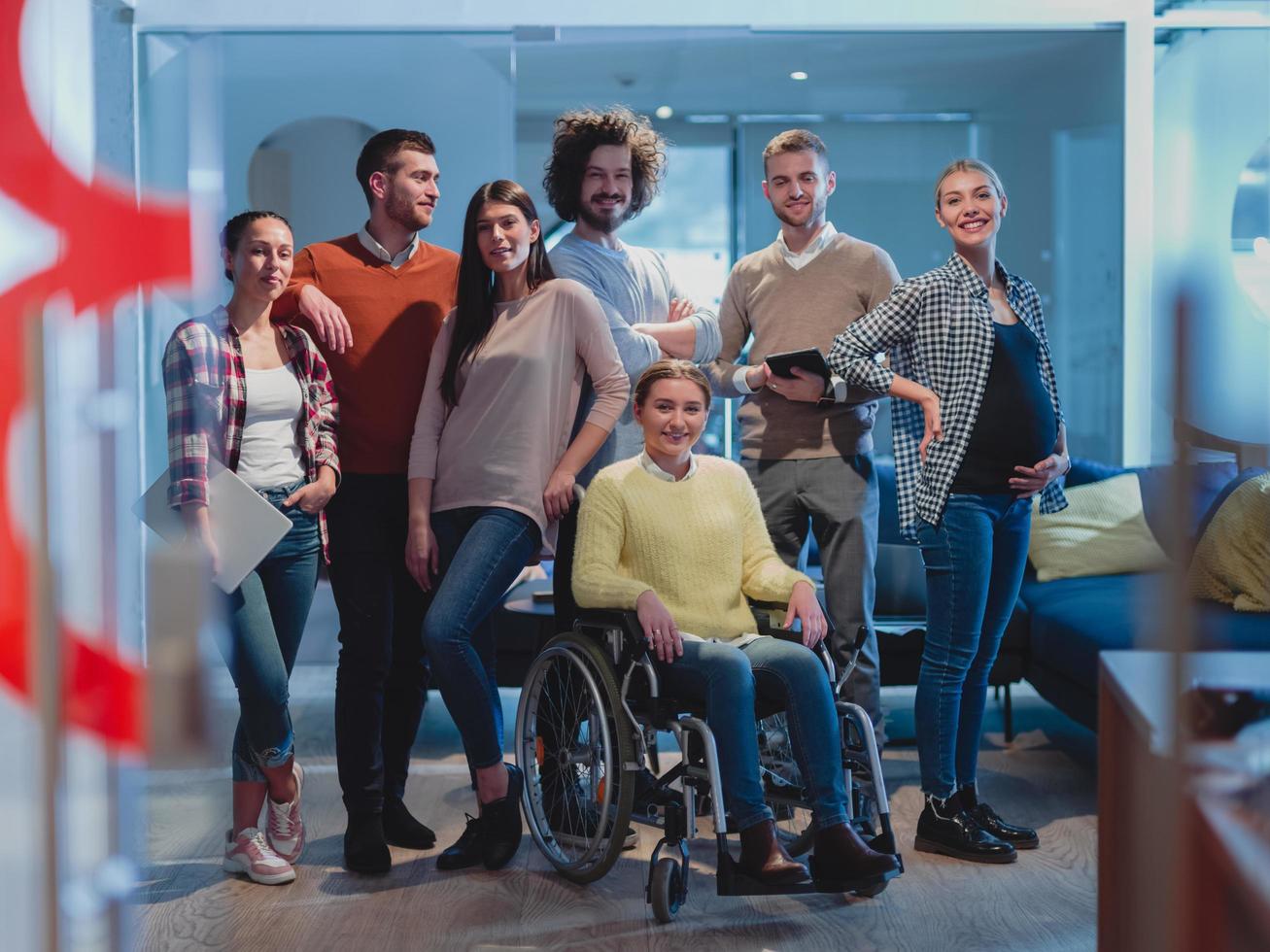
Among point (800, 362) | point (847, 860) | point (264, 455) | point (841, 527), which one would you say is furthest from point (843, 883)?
point (264, 455)

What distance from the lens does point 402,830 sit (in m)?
2.73

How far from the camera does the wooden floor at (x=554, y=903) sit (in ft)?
7.29

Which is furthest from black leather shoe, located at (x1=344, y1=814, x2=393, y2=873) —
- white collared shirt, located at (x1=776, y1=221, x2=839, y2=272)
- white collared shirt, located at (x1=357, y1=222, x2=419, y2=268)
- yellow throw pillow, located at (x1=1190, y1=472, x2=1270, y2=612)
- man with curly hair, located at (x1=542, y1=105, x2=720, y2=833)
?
yellow throw pillow, located at (x1=1190, y1=472, x2=1270, y2=612)

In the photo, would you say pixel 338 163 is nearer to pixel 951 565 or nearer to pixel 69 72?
pixel 951 565

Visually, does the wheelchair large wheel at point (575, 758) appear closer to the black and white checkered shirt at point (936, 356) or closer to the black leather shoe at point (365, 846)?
the black leather shoe at point (365, 846)

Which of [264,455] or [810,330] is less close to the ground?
[810,330]

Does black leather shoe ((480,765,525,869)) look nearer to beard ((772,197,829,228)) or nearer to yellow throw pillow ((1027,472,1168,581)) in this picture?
beard ((772,197,829,228))

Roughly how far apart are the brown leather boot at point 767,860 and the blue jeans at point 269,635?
87 centimetres

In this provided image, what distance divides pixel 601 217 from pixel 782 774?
1125 mm

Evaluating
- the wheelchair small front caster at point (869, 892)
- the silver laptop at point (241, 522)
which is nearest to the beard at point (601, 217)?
the silver laptop at point (241, 522)

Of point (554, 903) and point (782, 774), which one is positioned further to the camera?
point (782, 774)

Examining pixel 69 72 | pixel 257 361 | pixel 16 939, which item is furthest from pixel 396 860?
pixel 69 72

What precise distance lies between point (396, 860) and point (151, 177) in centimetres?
198

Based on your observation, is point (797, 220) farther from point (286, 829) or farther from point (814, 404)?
point (286, 829)
